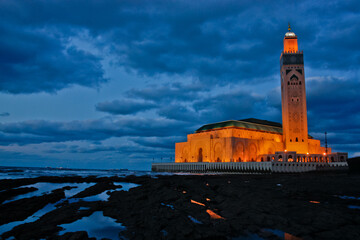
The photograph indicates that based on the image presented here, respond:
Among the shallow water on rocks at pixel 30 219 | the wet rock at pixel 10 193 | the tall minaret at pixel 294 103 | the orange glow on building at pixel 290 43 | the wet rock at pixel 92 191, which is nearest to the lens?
the shallow water on rocks at pixel 30 219

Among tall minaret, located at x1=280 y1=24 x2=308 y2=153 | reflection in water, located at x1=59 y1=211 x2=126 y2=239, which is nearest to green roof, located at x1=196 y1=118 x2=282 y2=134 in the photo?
tall minaret, located at x1=280 y1=24 x2=308 y2=153

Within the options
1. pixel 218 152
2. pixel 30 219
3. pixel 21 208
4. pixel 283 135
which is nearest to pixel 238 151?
pixel 218 152

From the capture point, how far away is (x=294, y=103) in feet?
253

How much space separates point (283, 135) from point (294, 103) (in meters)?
10.6

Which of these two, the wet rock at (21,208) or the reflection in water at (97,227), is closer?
the reflection in water at (97,227)

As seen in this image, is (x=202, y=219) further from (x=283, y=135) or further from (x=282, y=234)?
(x=283, y=135)

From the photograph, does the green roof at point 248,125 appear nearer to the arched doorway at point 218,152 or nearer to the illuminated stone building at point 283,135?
the illuminated stone building at point 283,135

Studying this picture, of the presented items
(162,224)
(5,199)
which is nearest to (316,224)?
(162,224)

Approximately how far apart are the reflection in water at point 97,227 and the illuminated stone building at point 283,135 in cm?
6340

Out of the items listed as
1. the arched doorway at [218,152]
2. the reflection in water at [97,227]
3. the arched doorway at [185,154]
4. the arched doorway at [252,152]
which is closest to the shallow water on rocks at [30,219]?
the reflection in water at [97,227]

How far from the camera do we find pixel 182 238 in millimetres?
7934

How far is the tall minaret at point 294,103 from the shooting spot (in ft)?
250

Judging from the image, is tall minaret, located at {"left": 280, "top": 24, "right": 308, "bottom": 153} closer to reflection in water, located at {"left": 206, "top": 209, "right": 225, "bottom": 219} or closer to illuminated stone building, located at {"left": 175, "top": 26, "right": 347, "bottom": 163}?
illuminated stone building, located at {"left": 175, "top": 26, "right": 347, "bottom": 163}

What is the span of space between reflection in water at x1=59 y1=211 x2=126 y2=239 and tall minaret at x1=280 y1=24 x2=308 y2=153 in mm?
74377
